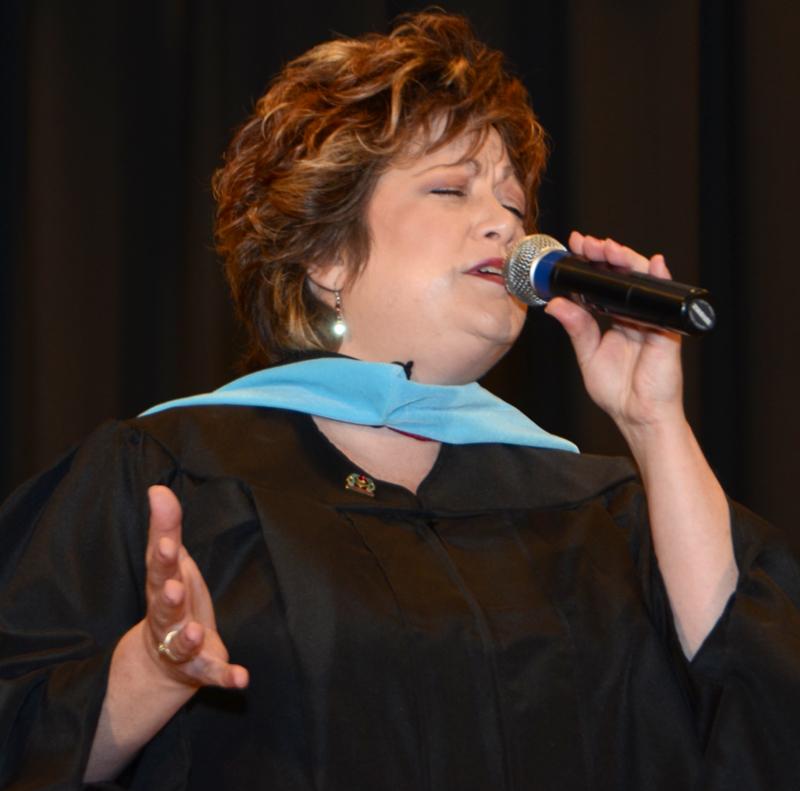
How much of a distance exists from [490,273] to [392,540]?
37cm

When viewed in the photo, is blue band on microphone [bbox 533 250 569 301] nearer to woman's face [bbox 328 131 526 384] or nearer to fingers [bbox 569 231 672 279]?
fingers [bbox 569 231 672 279]

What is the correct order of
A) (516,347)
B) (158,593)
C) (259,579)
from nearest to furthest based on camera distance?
(158,593) → (259,579) → (516,347)

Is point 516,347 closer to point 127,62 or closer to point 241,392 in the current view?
point 127,62

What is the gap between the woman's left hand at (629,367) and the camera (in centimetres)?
168

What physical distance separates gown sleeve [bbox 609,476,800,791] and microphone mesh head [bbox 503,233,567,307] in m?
0.39

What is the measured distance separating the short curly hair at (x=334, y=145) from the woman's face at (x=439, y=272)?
4 cm

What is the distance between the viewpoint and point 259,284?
6.59 feet

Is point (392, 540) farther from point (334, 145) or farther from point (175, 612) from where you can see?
point (334, 145)

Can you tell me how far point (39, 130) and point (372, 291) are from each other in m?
1.14

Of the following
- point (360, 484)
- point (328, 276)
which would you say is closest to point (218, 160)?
point (328, 276)

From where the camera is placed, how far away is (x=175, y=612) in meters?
1.28

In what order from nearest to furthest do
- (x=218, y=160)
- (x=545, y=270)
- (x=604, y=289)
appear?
(x=604, y=289) < (x=545, y=270) < (x=218, y=160)

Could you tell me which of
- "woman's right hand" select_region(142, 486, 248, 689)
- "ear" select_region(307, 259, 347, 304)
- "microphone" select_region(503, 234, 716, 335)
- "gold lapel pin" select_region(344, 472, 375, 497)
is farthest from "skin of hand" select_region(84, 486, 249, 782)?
"ear" select_region(307, 259, 347, 304)

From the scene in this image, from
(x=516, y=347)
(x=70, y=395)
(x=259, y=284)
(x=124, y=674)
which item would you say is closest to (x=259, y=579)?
(x=124, y=674)
